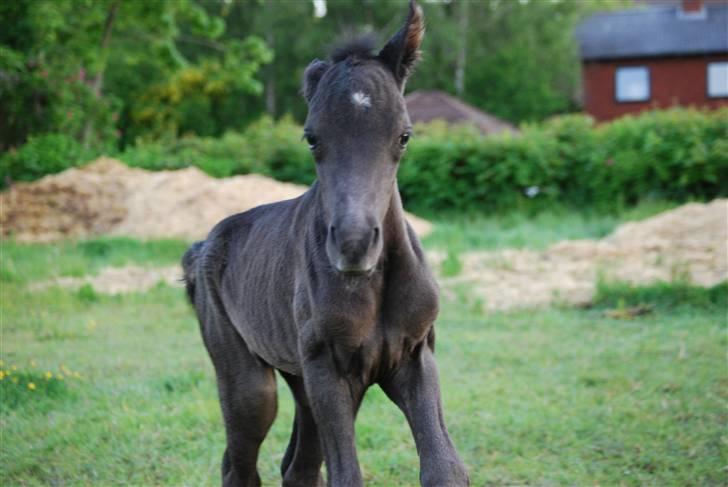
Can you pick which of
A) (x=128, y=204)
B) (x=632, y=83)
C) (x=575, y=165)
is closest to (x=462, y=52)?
(x=632, y=83)

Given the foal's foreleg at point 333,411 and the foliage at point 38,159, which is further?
the foliage at point 38,159

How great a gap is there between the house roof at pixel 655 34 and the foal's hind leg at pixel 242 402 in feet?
127

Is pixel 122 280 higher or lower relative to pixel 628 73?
lower

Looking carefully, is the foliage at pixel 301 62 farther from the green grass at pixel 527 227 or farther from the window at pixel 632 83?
the green grass at pixel 527 227

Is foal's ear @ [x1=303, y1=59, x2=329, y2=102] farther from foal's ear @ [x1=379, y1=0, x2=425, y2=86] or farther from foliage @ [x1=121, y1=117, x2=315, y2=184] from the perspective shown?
foliage @ [x1=121, y1=117, x2=315, y2=184]

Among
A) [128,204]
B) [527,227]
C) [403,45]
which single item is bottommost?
[527,227]

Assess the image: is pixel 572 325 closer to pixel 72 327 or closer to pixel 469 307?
pixel 469 307

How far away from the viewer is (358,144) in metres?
3.77

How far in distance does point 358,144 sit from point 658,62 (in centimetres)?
4032

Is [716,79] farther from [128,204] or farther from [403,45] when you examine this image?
[403,45]

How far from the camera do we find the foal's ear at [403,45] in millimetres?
4127

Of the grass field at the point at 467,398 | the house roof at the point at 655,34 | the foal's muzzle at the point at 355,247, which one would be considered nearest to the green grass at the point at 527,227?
the grass field at the point at 467,398

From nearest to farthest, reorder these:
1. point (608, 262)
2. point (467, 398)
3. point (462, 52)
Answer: point (467, 398) < point (608, 262) < point (462, 52)

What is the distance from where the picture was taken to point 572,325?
11.3m
